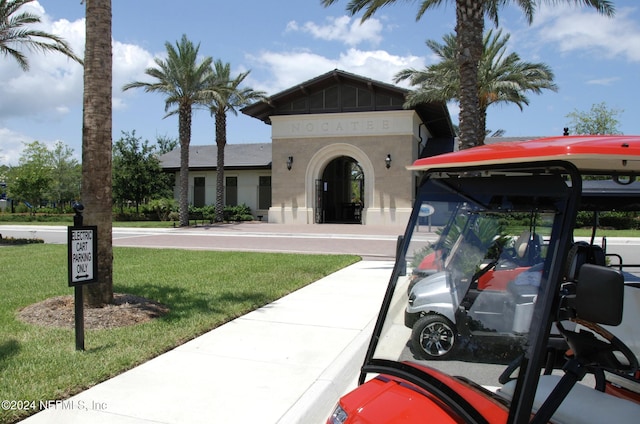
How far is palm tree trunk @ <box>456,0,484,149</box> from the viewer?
40.5 ft

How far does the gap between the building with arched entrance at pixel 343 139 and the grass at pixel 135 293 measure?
1507 centimetres

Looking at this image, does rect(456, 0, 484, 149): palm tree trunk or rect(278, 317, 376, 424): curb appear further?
rect(456, 0, 484, 149): palm tree trunk

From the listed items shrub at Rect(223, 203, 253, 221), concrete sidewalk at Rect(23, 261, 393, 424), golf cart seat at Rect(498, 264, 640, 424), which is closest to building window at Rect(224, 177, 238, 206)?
shrub at Rect(223, 203, 253, 221)

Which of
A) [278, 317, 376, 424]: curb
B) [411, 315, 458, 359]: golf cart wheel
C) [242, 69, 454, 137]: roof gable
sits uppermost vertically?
[242, 69, 454, 137]: roof gable

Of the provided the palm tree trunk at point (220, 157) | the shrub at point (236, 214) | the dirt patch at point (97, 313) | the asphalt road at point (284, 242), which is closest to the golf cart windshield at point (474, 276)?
the dirt patch at point (97, 313)

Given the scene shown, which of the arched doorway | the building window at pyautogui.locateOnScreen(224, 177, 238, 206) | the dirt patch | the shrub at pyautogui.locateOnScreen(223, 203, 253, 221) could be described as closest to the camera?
the dirt patch

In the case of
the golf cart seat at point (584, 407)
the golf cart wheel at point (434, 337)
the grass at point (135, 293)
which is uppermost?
the golf cart wheel at point (434, 337)

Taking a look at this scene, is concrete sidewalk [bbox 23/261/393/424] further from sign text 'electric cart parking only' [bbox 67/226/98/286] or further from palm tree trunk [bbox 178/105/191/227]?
palm tree trunk [bbox 178/105/191/227]

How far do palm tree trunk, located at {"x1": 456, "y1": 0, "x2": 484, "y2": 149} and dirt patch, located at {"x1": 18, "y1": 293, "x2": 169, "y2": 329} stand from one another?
873 centimetres

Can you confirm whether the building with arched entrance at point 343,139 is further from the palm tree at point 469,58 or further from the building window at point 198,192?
the palm tree at point 469,58

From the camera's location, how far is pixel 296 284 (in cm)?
954

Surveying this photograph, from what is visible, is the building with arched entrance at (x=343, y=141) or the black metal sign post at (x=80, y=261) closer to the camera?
the black metal sign post at (x=80, y=261)

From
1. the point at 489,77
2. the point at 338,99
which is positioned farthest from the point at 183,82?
the point at 489,77

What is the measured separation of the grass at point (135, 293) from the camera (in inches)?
178
